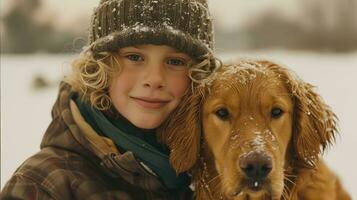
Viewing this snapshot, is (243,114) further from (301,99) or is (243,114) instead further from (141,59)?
(141,59)

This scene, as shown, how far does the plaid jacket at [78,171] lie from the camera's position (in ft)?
9.48

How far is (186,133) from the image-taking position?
314 cm

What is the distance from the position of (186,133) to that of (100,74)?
2.05 ft

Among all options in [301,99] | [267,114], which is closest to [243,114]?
[267,114]

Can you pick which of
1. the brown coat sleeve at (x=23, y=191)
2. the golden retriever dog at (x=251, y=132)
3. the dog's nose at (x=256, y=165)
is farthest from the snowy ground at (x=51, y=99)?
the dog's nose at (x=256, y=165)

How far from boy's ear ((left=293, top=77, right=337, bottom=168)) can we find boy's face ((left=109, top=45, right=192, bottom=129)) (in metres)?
0.67

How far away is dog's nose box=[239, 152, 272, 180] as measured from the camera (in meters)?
2.67

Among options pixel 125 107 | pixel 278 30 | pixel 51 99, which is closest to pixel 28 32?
pixel 51 99

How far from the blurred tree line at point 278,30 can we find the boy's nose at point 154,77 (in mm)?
13055

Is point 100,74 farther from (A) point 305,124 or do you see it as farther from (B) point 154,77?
(A) point 305,124

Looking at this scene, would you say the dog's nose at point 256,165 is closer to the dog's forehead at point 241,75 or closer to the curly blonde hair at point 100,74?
the dog's forehead at point 241,75

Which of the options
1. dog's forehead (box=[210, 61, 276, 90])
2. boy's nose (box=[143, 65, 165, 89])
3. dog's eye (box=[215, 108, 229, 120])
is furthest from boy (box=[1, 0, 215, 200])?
dog's eye (box=[215, 108, 229, 120])

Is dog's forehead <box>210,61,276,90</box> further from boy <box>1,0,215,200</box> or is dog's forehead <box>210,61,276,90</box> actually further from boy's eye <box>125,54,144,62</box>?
boy's eye <box>125,54,144,62</box>

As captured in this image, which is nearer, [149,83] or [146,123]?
[149,83]
